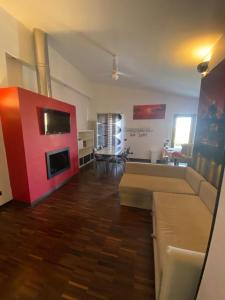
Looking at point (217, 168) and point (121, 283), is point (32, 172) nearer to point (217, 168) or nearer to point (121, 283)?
point (121, 283)

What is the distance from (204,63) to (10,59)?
3827 mm

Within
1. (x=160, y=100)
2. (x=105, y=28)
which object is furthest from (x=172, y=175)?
(x=160, y=100)

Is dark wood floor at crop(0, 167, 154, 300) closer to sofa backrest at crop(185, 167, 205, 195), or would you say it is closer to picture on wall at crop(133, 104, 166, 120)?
sofa backrest at crop(185, 167, 205, 195)

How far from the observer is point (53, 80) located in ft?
14.2

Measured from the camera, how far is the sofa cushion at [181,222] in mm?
1413

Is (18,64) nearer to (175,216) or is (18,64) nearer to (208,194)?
(175,216)

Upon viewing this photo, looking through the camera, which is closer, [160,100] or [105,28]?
[105,28]

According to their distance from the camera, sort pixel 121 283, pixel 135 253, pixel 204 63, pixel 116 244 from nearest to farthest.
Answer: pixel 121 283 → pixel 135 253 → pixel 116 244 → pixel 204 63

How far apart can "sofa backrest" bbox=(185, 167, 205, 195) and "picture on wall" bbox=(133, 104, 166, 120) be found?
3.70 m

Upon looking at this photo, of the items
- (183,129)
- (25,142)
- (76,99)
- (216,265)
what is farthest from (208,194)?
(76,99)

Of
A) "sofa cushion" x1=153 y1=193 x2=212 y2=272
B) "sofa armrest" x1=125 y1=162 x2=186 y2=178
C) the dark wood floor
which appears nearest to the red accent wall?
the dark wood floor

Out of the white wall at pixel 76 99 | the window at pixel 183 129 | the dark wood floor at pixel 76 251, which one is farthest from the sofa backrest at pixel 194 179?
the white wall at pixel 76 99

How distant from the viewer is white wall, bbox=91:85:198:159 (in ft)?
19.6

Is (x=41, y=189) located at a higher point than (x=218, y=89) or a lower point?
lower
